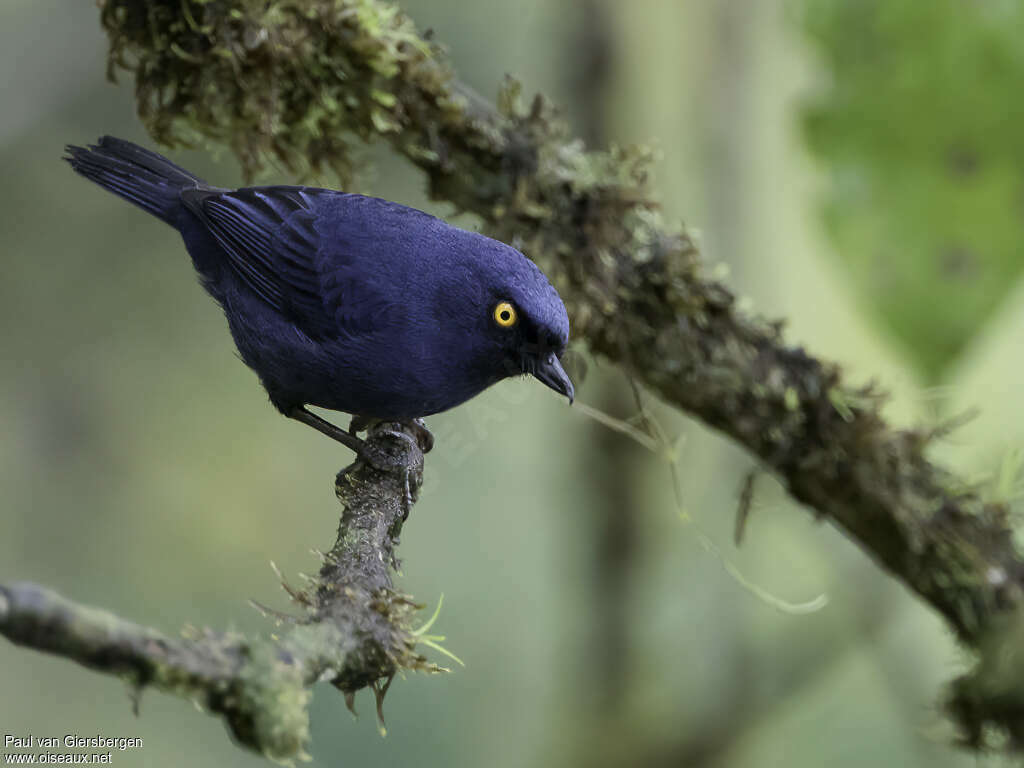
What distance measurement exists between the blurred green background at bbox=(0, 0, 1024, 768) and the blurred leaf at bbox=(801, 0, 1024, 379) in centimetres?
84

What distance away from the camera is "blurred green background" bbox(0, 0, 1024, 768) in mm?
4812

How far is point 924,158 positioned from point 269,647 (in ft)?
7.04

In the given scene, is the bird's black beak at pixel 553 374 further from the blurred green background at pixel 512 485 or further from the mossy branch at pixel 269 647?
the blurred green background at pixel 512 485

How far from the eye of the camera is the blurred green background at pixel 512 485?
4812 mm

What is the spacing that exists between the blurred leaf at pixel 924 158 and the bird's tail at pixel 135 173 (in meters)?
2.38

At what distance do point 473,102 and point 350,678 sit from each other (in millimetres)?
2128

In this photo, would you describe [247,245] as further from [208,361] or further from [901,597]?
[901,597]

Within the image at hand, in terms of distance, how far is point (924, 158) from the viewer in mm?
2619

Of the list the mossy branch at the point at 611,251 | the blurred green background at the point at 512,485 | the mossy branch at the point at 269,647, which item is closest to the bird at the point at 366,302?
the mossy branch at the point at 611,251

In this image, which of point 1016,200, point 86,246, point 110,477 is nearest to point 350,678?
point 1016,200

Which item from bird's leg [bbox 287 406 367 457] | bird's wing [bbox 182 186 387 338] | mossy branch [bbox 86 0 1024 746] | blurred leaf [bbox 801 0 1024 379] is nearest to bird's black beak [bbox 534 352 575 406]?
mossy branch [bbox 86 0 1024 746]

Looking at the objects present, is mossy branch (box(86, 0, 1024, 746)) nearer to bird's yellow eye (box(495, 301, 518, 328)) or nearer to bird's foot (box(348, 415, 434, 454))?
bird's yellow eye (box(495, 301, 518, 328))

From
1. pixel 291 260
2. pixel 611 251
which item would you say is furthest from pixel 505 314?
pixel 291 260

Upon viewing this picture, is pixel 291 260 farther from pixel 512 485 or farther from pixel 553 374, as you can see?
pixel 512 485
